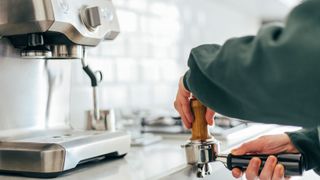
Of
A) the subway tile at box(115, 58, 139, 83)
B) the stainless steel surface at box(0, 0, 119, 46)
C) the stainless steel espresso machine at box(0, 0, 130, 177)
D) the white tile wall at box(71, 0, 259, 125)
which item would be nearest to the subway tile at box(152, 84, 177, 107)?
the white tile wall at box(71, 0, 259, 125)

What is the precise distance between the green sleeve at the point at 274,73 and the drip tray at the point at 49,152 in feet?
0.98

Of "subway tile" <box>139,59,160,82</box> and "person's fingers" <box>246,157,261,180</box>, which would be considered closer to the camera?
"person's fingers" <box>246,157,261,180</box>

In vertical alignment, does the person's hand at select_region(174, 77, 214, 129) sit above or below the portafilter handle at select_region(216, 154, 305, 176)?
above

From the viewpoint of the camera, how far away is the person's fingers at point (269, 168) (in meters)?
0.77

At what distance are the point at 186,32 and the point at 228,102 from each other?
1.53m

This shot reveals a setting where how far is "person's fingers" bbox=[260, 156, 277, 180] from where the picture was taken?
2.51ft

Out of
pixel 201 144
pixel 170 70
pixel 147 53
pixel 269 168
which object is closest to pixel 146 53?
pixel 147 53

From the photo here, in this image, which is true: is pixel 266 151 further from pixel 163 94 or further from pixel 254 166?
pixel 163 94

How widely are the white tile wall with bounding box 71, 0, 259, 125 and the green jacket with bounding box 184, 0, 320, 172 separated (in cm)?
74

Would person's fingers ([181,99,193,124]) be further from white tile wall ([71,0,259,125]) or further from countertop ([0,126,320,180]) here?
white tile wall ([71,0,259,125])

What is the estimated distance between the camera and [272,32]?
62 cm

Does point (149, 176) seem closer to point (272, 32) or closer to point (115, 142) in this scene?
point (115, 142)

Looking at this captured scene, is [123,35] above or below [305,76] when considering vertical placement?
above

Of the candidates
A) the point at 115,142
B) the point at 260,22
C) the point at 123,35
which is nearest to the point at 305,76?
the point at 115,142
